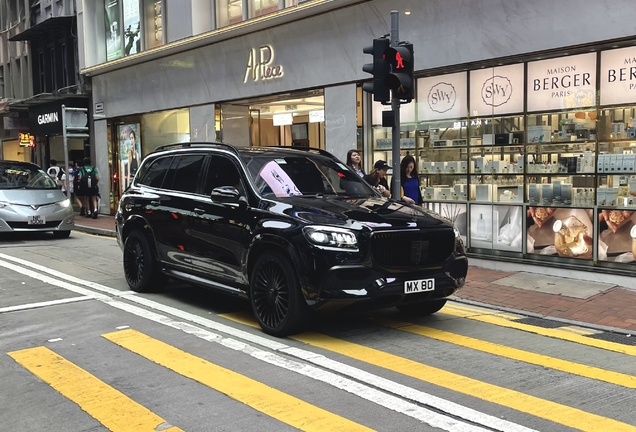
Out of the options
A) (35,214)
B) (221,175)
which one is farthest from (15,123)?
(221,175)

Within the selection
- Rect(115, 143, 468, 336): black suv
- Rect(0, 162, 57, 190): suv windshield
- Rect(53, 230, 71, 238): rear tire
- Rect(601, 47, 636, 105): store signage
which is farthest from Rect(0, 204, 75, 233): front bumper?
Rect(601, 47, 636, 105): store signage

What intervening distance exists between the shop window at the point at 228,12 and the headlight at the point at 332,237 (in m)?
12.0

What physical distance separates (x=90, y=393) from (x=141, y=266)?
3919 millimetres

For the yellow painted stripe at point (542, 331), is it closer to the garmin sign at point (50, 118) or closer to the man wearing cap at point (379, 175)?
the man wearing cap at point (379, 175)

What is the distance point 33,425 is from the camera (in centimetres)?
428

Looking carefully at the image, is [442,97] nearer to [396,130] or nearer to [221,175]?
[396,130]

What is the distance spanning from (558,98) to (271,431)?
7.93 metres

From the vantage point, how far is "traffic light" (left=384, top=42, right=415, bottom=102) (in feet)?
30.6

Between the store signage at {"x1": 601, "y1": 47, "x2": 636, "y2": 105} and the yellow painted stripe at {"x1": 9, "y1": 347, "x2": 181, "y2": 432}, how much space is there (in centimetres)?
805

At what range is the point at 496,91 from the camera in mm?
10969

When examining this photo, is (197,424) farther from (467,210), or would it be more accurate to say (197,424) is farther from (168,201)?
(467,210)

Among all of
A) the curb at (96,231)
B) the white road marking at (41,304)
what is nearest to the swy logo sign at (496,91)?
the white road marking at (41,304)

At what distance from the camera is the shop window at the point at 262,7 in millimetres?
15578

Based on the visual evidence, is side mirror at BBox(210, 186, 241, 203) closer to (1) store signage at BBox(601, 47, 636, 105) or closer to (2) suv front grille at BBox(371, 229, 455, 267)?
(2) suv front grille at BBox(371, 229, 455, 267)
